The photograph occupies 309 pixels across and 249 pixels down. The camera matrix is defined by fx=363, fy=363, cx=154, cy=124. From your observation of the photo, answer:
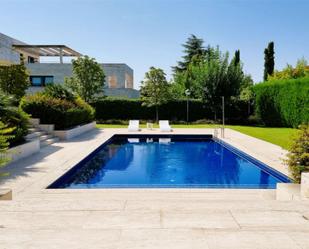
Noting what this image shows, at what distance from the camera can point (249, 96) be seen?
31281 millimetres

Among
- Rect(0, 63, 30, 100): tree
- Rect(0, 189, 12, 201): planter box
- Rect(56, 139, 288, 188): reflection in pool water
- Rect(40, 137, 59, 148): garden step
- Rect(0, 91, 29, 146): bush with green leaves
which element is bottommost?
Rect(56, 139, 288, 188): reflection in pool water

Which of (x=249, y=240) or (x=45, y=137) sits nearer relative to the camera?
(x=249, y=240)

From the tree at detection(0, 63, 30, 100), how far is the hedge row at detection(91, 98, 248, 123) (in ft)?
29.0

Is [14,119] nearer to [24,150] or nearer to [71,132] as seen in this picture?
[24,150]

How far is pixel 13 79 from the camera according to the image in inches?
882

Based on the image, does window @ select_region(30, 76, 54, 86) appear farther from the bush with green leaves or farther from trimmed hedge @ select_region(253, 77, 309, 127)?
the bush with green leaves

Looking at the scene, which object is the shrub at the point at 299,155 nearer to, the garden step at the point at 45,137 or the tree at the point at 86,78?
the garden step at the point at 45,137

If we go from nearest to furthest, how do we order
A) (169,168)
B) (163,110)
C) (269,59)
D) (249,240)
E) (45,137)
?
(249,240) → (169,168) → (45,137) → (163,110) → (269,59)

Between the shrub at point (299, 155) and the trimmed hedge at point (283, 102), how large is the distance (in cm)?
1579

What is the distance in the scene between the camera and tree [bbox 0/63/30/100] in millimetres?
22266

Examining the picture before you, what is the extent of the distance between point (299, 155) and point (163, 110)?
2430 centimetres

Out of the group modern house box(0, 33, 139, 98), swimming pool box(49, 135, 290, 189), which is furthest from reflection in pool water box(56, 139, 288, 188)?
modern house box(0, 33, 139, 98)

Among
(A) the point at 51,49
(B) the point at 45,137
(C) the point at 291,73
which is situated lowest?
(B) the point at 45,137

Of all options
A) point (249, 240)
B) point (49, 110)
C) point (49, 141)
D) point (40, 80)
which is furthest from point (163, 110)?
point (249, 240)
